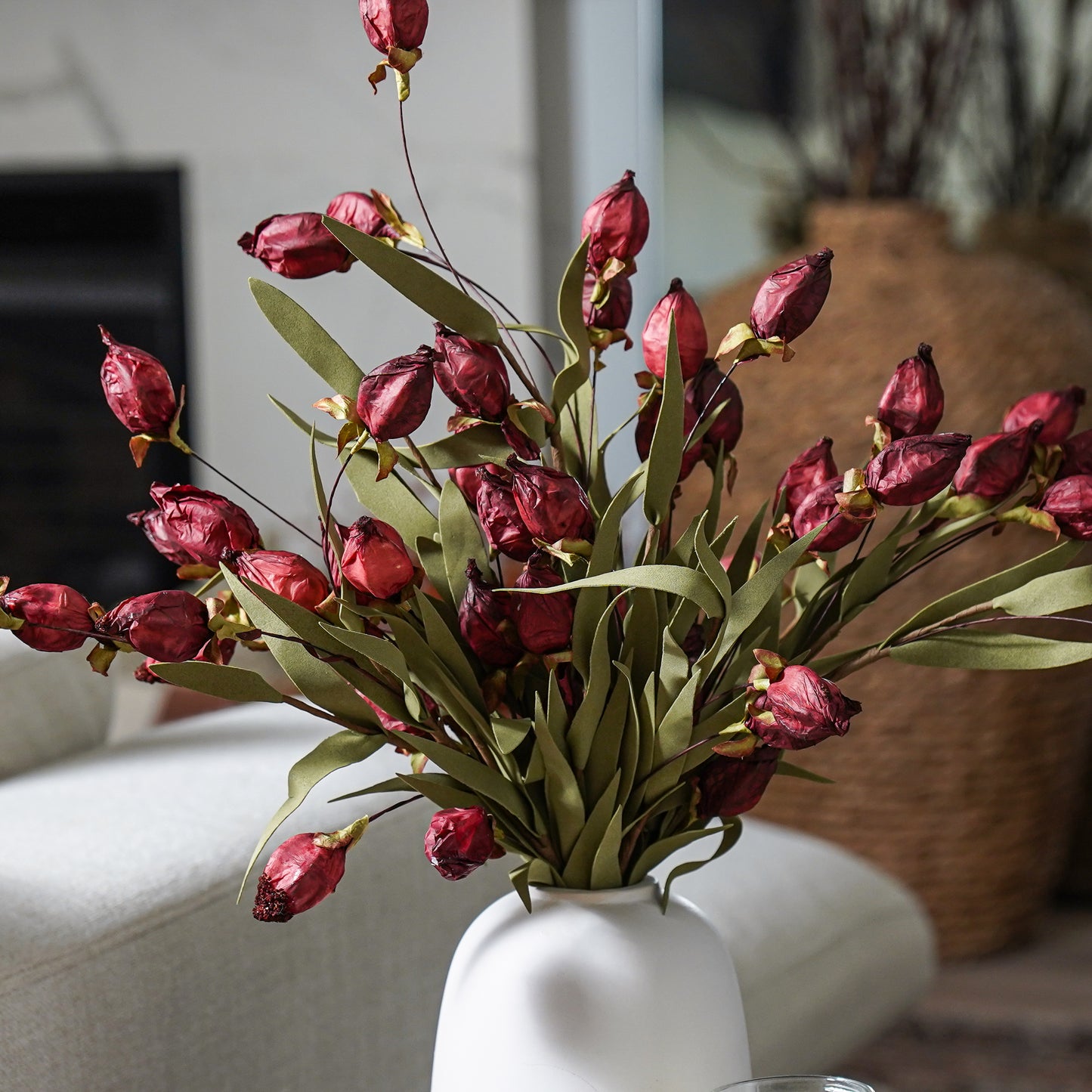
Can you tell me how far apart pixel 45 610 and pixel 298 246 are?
0.16 meters

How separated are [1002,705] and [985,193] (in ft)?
3.92

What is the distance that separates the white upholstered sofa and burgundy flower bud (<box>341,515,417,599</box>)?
180 mm

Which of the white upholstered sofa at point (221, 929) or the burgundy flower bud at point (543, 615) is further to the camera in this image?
the white upholstered sofa at point (221, 929)

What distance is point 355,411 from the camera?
0.47m

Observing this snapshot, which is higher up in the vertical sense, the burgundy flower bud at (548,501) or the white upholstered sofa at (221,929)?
the burgundy flower bud at (548,501)

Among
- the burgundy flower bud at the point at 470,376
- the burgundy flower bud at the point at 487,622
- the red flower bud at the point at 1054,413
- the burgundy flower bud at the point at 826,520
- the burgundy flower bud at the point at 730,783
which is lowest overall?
the burgundy flower bud at the point at 730,783

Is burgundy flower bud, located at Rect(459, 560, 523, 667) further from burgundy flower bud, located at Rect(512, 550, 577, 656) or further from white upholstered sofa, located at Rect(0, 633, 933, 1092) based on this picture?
white upholstered sofa, located at Rect(0, 633, 933, 1092)

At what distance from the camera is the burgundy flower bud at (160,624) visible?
1.53ft

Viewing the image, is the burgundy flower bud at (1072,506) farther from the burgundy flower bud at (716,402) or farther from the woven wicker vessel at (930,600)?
the woven wicker vessel at (930,600)

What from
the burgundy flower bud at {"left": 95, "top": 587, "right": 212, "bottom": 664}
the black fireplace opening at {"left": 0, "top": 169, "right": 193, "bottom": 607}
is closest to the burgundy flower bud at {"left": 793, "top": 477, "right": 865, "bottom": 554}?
the burgundy flower bud at {"left": 95, "top": 587, "right": 212, "bottom": 664}

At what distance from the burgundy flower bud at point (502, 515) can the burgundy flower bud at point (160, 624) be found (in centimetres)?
11

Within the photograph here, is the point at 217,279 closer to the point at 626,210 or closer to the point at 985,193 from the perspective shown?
the point at 985,193

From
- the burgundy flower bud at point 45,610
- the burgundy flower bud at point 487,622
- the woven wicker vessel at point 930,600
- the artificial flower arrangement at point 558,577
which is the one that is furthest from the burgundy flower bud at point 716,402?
the woven wicker vessel at point 930,600

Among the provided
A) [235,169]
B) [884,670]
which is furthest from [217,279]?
[884,670]
